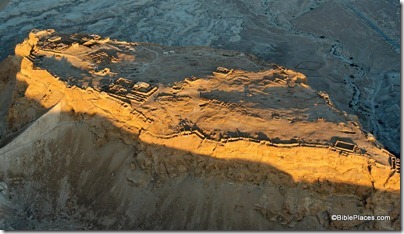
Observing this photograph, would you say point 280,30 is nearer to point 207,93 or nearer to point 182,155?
point 207,93

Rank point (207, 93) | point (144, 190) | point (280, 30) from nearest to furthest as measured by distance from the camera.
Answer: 1. point (144, 190)
2. point (207, 93)
3. point (280, 30)

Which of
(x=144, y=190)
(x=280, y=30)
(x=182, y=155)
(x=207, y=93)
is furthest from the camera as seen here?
(x=280, y=30)

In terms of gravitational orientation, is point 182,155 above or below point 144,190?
above

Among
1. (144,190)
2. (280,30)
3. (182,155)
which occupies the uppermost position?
(182,155)

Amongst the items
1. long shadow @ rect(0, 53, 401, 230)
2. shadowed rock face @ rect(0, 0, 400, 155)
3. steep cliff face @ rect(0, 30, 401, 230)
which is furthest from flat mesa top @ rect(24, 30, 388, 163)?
shadowed rock face @ rect(0, 0, 400, 155)

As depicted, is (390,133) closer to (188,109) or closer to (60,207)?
(188,109)

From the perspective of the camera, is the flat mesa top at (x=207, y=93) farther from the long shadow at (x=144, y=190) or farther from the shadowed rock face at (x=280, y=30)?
the shadowed rock face at (x=280, y=30)

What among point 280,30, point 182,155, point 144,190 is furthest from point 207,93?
point 280,30
